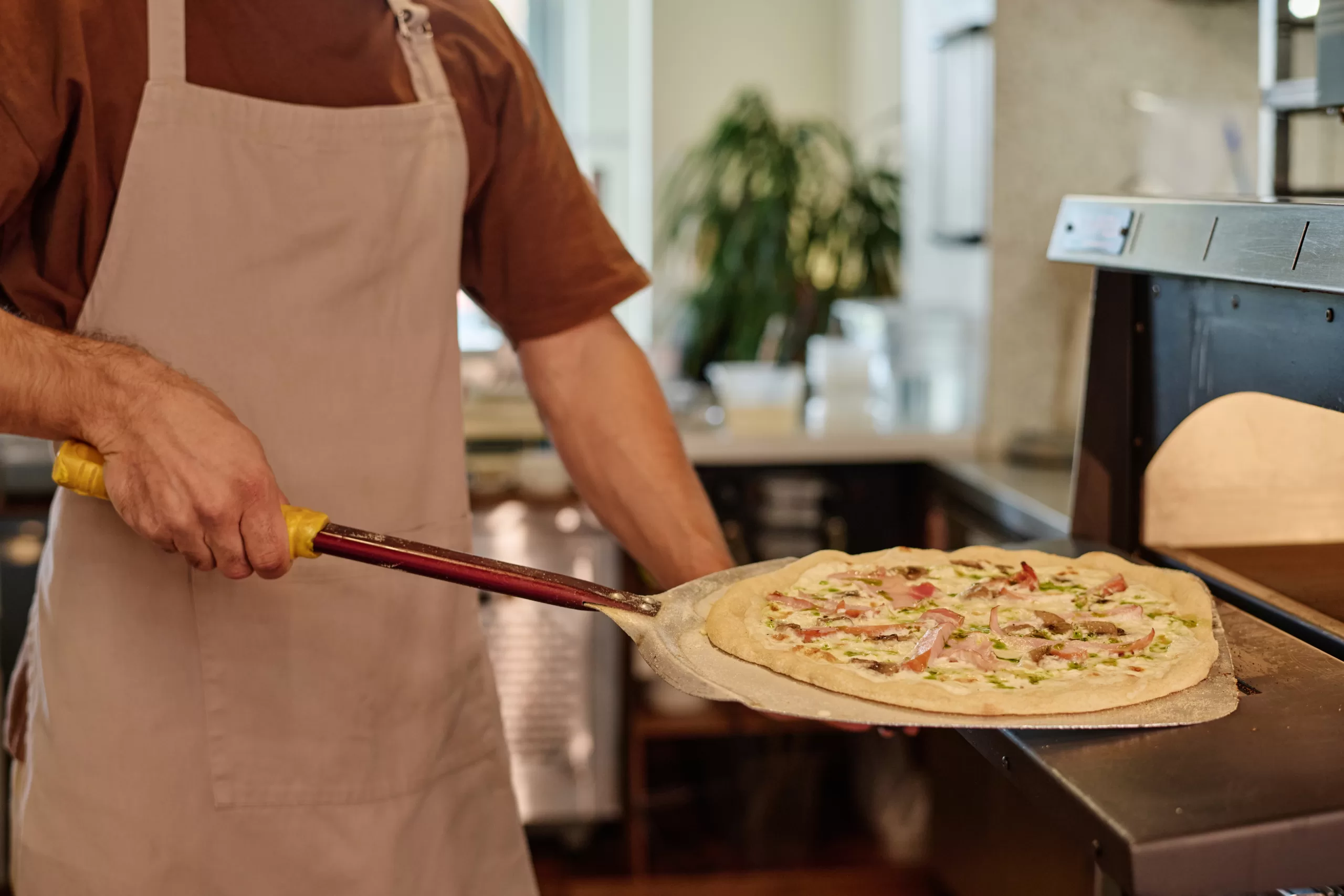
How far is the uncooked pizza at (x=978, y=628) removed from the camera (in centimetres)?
90

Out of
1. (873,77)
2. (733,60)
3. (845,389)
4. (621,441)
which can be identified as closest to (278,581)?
(621,441)

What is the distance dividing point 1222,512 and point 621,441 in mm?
577

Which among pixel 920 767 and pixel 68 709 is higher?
pixel 68 709

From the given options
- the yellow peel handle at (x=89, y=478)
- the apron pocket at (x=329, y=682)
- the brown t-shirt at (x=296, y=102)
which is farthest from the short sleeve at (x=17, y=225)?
the apron pocket at (x=329, y=682)

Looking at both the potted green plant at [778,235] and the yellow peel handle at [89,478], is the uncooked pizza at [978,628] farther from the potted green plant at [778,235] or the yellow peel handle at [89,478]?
the potted green plant at [778,235]

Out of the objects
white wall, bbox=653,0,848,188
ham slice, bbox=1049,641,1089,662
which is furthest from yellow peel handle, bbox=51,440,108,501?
white wall, bbox=653,0,848,188

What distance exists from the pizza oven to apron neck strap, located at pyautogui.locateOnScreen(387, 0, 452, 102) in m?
0.59

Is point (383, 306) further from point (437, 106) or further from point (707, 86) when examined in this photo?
point (707, 86)

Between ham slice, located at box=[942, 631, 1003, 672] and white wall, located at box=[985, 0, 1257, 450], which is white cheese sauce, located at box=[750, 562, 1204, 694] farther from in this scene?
white wall, located at box=[985, 0, 1257, 450]

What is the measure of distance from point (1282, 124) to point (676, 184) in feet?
7.84

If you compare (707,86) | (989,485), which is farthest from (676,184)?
(989,485)

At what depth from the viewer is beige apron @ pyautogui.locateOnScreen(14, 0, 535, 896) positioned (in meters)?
1.16

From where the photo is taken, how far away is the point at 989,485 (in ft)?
8.06

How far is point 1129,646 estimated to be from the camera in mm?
1008
